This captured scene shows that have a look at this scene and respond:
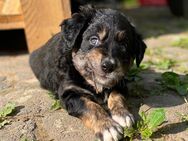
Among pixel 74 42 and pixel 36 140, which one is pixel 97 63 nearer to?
pixel 74 42

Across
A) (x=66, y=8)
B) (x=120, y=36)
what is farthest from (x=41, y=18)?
(x=120, y=36)

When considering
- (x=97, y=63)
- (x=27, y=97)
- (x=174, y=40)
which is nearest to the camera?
(x=97, y=63)

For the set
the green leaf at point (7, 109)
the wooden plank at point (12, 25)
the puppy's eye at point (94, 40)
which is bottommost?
the wooden plank at point (12, 25)

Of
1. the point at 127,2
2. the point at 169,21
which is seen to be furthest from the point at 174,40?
the point at 127,2

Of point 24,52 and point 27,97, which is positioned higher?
point 27,97

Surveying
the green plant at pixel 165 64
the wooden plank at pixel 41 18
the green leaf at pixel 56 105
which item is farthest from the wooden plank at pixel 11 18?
the green leaf at pixel 56 105

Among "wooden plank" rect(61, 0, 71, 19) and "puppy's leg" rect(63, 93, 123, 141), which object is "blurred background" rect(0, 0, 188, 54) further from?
"puppy's leg" rect(63, 93, 123, 141)

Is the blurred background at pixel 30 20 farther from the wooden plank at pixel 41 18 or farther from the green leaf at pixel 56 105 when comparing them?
the green leaf at pixel 56 105
